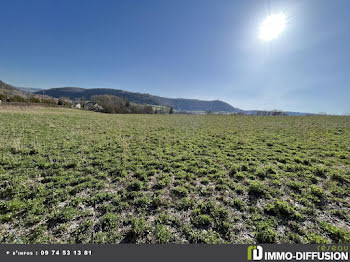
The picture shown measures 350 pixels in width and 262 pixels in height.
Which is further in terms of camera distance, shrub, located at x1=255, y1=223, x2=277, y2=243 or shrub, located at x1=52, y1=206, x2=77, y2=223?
shrub, located at x1=52, y1=206, x2=77, y2=223

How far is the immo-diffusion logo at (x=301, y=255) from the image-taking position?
2.77 m

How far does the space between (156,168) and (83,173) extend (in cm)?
314

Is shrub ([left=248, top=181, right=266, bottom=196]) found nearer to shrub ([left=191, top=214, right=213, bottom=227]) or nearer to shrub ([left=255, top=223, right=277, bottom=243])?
shrub ([left=255, top=223, right=277, bottom=243])

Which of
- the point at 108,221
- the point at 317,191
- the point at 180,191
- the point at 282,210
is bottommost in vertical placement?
the point at 108,221

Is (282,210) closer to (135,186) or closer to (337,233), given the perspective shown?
(337,233)

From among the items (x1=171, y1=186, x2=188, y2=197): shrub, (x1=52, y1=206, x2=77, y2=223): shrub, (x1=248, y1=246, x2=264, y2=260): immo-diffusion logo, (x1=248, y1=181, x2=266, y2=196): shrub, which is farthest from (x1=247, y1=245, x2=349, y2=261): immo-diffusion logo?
(x1=52, y1=206, x2=77, y2=223): shrub

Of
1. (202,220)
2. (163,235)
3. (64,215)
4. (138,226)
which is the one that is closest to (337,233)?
(202,220)

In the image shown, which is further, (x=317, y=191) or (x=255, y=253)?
(x=317, y=191)

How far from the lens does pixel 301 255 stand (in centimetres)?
278

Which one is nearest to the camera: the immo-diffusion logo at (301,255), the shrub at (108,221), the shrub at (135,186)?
the immo-diffusion logo at (301,255)

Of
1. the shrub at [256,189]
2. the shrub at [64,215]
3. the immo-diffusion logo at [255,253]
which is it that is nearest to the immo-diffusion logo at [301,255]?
the immo-diffusion logo at [255,253]

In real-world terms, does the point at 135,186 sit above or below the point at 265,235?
below

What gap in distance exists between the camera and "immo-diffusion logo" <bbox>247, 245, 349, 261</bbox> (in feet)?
9.07

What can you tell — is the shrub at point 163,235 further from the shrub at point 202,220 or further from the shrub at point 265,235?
the shrub at point 265,235
